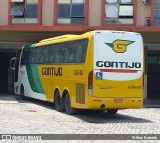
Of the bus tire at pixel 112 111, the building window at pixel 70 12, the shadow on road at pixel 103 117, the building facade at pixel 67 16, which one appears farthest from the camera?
the building window at pixel 70 12

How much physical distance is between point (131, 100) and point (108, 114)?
2230 millimetres

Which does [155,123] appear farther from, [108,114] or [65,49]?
[65,49]

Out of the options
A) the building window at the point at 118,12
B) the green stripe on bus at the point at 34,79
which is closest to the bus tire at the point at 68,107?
the green stripe on bus at the point at 34,79

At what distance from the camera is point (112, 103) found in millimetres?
14875

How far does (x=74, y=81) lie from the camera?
52.0 feet

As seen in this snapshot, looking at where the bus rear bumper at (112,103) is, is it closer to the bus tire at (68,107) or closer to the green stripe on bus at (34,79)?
the bus tire at (68,107)

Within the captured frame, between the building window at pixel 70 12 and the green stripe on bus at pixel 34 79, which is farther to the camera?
the building window at pixel 70 12

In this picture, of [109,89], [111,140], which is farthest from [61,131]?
[109,89]

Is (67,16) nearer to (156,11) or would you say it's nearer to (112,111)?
(156,11)

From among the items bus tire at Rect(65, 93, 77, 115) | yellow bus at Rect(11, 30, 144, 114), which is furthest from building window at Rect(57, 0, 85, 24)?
bus tire at Rect(65, 93, 77, 115)

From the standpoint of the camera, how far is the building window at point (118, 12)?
25672 millimetres

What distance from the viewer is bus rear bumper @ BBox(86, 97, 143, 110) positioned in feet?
48.1

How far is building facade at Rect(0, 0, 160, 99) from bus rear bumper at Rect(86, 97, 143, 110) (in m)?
9.80

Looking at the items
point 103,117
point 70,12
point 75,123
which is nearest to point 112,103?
point 103,117
